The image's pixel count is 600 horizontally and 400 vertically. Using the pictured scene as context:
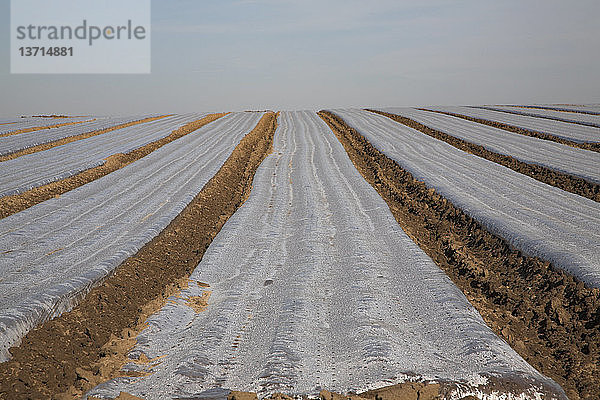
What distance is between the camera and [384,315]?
371 centimetres

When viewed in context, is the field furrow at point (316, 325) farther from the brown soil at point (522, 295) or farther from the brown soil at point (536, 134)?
the brown soil at point (536, 134)

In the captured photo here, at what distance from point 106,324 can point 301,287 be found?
5.59 feet

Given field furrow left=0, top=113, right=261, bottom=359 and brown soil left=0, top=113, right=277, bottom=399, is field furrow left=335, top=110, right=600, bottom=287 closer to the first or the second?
brown soil left=0, top=113, right=277, bottom=399

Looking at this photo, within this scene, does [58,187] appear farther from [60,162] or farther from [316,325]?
[316,325]

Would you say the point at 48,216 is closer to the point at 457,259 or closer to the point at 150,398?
the point at 150,398

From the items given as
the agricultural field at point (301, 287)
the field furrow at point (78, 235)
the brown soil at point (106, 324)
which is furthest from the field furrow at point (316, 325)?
the field furrow at point (78, 235)

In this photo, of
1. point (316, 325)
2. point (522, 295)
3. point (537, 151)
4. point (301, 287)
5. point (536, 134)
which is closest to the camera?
point (316, 325)

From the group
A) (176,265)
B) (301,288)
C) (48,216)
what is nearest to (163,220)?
(176,265)

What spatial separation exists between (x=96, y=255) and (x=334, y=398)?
11.4 ft

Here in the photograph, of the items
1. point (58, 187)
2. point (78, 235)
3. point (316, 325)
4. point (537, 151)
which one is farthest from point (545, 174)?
point (58, 187)

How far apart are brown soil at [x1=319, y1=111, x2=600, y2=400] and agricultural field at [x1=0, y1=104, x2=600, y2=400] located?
0.02 meters

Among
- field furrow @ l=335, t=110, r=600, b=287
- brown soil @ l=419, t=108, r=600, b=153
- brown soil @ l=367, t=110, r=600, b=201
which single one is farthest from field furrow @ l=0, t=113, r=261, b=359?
brown soil @ l=419, t=108, r=600, b=153

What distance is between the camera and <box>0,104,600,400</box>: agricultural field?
117 inches

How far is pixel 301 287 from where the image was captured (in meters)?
4.27
